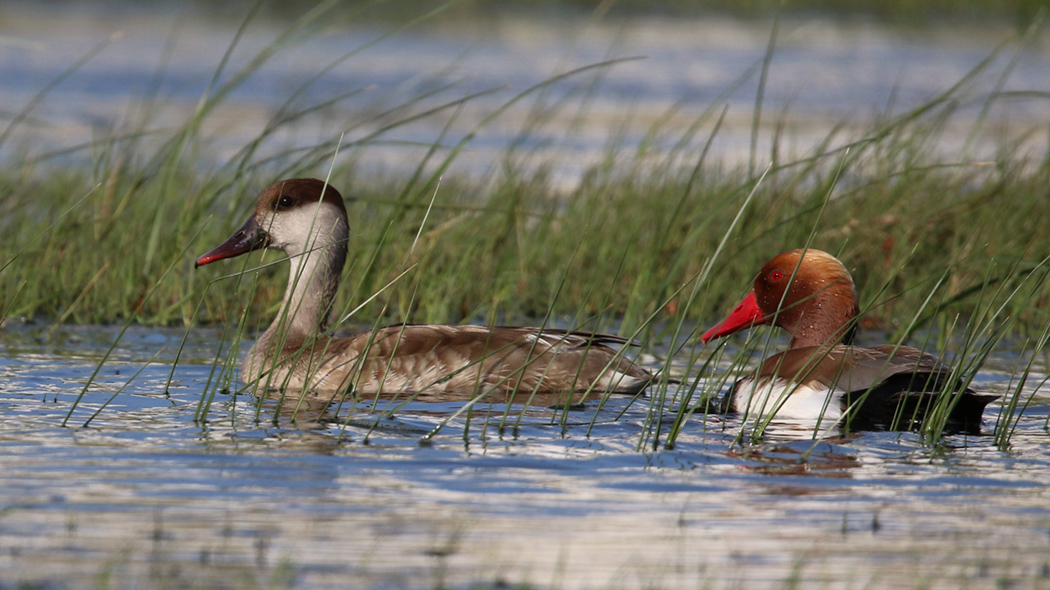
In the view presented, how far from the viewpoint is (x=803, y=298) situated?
686cm

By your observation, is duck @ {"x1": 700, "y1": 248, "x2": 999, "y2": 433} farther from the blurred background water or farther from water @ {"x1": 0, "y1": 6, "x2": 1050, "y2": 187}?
water @ {"x1": 0, "y1": 6, "x2": 1050, "y2": 187}

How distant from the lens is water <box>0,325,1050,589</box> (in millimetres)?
4023

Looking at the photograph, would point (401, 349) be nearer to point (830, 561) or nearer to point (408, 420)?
point (408, 420)

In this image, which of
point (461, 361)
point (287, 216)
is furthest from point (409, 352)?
point (287, 216)

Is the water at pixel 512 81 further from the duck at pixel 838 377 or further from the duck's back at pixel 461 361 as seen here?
the duck at pixel 838 377

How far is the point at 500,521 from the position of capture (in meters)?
4.53

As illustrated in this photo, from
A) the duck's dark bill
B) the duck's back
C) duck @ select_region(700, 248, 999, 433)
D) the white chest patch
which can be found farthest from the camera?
the duck's dark bill

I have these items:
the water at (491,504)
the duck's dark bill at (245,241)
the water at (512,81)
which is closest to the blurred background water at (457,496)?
the water at (491,504)

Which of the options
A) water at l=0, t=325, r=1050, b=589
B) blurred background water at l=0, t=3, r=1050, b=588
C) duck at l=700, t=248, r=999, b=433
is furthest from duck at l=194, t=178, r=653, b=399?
duck at l=700, t=248, r=999, b=433

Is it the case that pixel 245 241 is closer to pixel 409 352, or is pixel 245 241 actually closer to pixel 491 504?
pixel 409 352

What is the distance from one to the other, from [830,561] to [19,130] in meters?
15.5

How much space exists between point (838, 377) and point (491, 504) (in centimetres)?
196

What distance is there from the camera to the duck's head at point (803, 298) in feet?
22.8

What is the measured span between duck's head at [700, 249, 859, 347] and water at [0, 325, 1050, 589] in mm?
902
